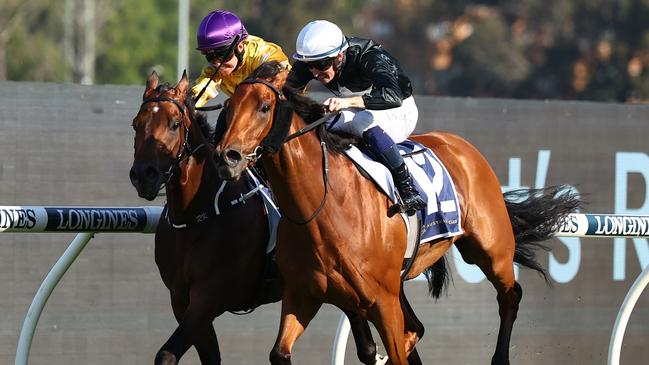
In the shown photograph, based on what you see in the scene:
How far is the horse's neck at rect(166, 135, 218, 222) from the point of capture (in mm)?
5465

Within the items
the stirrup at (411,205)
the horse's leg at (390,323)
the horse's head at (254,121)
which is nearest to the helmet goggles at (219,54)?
the horse's head at (254,121)

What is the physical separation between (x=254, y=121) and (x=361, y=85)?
1.03 m

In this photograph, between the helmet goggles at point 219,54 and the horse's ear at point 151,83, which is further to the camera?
the helmet goggles at point 219,54

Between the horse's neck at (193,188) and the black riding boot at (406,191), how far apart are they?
0.88m

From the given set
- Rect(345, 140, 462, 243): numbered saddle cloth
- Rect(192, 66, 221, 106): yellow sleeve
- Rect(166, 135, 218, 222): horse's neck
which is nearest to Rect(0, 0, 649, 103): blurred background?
Rect(192, 66, 221, 106): yellow sleeve

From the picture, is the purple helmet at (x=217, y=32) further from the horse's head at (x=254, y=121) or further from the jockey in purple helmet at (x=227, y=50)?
the horse's head at (x=254, y=121)

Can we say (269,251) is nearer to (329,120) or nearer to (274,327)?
(329,120)

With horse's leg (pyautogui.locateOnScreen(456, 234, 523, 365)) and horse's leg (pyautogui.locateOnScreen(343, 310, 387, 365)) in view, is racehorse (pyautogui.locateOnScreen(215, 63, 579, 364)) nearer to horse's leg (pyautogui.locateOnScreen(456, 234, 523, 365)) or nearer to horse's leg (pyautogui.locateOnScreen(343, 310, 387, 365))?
horse's leg (pyautogui.locateOnScreen(343, 310, 387, 365))

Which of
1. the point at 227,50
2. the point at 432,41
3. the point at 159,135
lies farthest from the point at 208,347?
the point at 432,41

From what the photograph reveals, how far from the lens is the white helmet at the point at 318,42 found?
510 centimetres

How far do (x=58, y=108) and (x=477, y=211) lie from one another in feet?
8.23

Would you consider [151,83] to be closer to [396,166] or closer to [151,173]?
[151,173]

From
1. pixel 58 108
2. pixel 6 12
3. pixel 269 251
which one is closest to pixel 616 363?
pixel 269 251

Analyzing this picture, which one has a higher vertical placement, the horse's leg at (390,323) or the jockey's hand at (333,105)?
the jockey's hand at (333,105)
